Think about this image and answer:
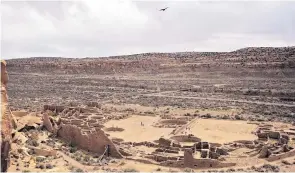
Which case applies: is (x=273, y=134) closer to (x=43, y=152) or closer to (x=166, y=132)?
(x=166, y=132)

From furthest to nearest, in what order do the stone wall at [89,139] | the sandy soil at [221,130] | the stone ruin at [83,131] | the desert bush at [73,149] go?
the sandy soil at [221,130], the desert bush at [73,149], the stone ruin at [83,131], the stone wall at [89,139]

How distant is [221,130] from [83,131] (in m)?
13.6

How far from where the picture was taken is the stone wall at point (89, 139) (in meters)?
27.3

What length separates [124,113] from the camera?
46.5 metres

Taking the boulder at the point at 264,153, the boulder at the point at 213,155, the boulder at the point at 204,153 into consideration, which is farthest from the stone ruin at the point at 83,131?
the boulder at the point at 264,153

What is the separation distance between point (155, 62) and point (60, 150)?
90.6m

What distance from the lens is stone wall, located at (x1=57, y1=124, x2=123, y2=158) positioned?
27302mm

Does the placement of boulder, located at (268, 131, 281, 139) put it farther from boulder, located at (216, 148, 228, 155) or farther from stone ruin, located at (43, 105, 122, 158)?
stone ruin, located at (43, 105, 122, 158)

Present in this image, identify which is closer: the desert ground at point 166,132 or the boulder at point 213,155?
the desert ground at point 166,132

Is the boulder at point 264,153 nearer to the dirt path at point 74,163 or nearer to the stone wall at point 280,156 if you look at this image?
the stone wall at point 280,156

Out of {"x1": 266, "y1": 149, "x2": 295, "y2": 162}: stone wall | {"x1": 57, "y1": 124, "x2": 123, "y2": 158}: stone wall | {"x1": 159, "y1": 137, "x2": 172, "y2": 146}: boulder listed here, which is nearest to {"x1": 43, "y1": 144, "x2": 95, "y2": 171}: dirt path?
{"x1": 57, "y1": 124, "x2": 123, "y2": 158}: stone wall

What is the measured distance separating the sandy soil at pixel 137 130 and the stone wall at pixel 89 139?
4304 millimetres

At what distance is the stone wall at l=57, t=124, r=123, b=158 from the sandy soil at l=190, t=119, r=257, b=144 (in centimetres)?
941

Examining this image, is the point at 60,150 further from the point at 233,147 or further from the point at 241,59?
the point at 241,59
